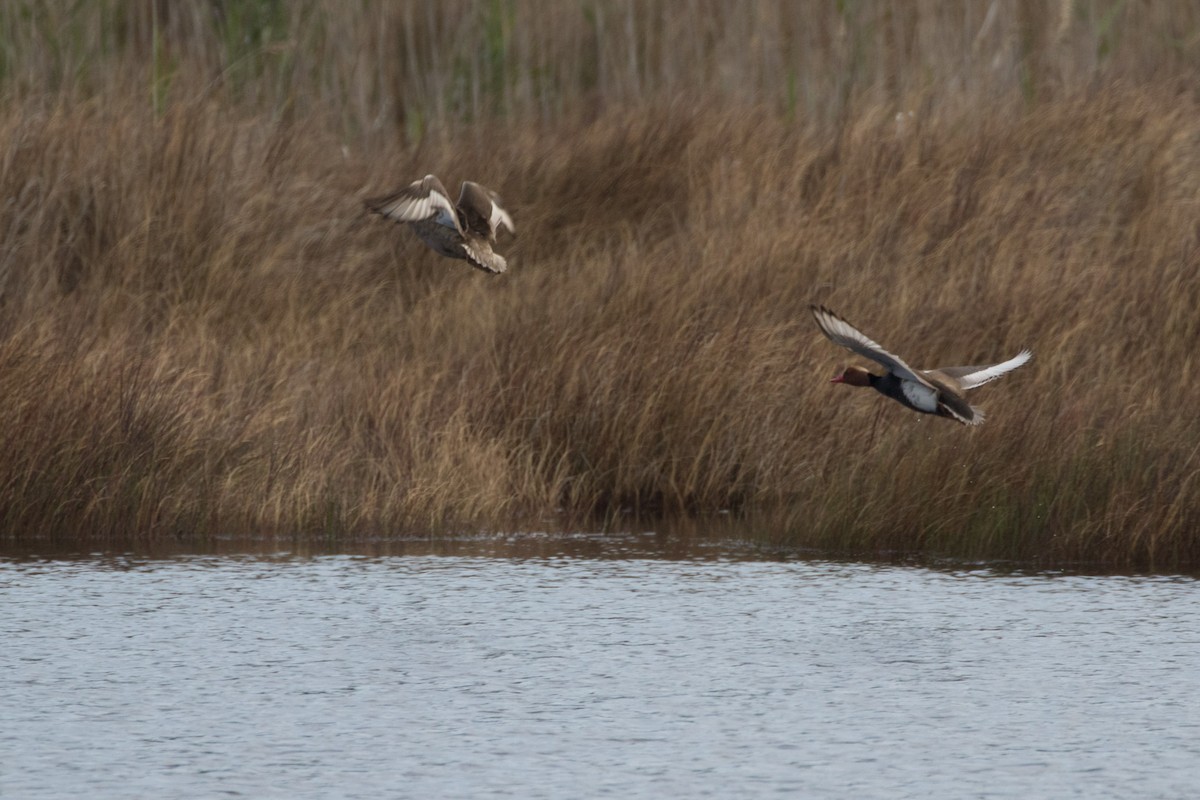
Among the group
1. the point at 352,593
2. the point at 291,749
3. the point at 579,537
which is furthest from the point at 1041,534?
the point at 291,749

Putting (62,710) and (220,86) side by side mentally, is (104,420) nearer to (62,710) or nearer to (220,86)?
(62,710)

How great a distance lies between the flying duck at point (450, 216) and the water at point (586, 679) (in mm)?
1485

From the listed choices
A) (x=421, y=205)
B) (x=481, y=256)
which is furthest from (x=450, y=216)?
(x=481, y=256)

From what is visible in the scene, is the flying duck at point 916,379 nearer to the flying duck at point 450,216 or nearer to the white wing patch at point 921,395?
the white wing patch at point 921,395

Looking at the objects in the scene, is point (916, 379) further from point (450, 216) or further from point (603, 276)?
point (603, 276)

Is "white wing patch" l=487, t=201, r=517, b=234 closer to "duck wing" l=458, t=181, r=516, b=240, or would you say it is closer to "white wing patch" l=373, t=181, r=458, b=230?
"duck wing" l=458, t=181, r=516, b=240

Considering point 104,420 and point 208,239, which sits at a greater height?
point 208,239

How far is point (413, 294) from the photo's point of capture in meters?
10.6

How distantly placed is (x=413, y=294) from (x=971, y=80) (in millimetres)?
3803

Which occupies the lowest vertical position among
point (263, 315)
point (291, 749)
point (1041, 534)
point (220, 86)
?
point (291, 749)

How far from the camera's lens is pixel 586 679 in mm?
5957

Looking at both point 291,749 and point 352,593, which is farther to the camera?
point 352,593

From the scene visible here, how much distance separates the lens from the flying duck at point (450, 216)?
8516 millimetres

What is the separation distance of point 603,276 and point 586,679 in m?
4.25
